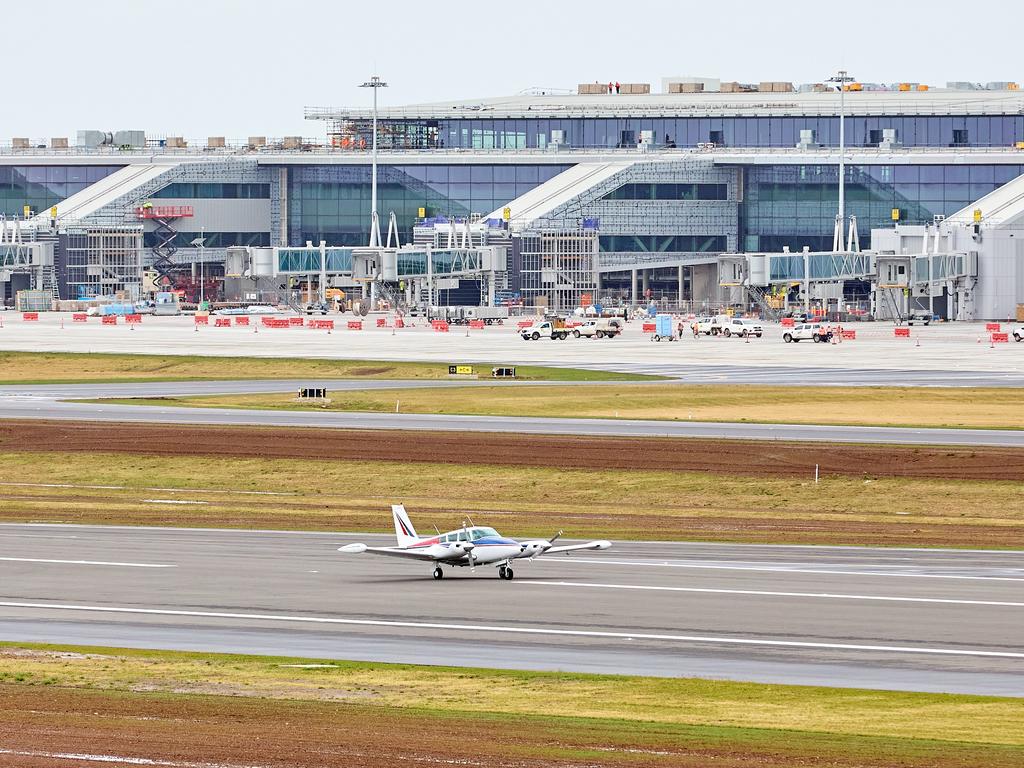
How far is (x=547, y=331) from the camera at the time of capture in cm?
15588

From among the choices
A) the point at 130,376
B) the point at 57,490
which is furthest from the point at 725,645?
the point at 130,376

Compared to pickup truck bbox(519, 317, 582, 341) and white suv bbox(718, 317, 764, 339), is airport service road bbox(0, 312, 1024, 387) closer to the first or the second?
white suv bbox(718, 317, 764, 339)

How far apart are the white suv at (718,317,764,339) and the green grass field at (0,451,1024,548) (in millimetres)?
91917

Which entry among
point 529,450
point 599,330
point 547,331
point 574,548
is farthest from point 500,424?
point 599,330

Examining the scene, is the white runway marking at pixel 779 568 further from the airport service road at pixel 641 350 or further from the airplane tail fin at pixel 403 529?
the airport service road at pixel 641 350

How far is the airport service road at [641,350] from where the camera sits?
4375 inches

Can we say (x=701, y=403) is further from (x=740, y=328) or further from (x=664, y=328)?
(x=740, y=328)

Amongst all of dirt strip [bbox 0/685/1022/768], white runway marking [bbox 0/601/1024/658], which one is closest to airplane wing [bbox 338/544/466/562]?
white runway marking [bbox 0/601/1024/658]

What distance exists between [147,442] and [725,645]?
43794 mm

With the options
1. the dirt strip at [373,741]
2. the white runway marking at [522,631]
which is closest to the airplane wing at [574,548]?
the white runway marking at [522,631]

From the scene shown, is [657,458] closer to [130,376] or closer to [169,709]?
[169,709]

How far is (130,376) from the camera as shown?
117 metres

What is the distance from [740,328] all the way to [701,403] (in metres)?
67.5

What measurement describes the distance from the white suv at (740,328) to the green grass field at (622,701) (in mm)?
124390
